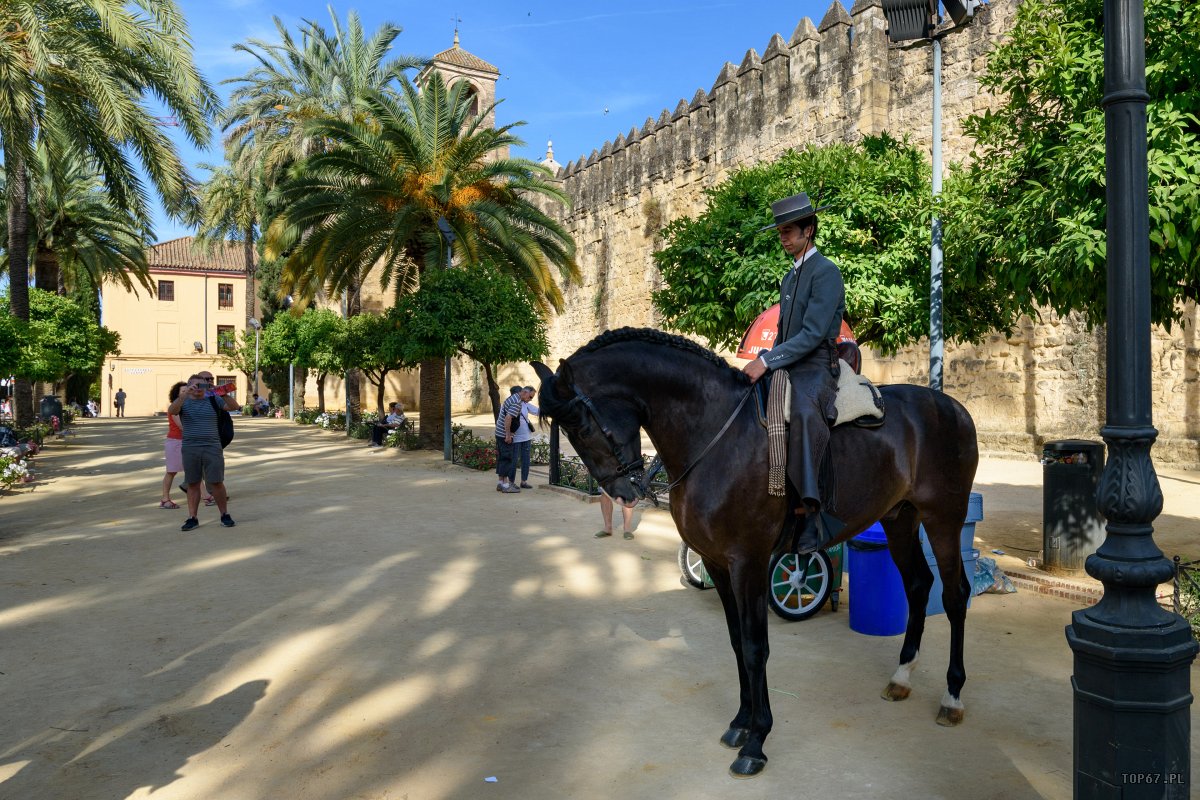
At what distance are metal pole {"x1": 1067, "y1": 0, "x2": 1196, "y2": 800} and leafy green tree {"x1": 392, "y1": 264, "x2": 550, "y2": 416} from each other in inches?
549

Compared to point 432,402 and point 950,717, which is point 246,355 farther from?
Answer: point 950,717

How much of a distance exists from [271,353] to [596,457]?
33.6 m

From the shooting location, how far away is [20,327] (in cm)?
1697

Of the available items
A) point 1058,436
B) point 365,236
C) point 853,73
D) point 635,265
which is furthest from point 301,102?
point 1058,436

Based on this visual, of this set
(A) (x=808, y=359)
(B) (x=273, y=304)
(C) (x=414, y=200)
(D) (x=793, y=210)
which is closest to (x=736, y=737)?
(A) (x=808, y=359)

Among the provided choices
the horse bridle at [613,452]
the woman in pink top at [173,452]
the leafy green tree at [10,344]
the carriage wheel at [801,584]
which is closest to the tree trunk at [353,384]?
the leafy green tree at [10,344]

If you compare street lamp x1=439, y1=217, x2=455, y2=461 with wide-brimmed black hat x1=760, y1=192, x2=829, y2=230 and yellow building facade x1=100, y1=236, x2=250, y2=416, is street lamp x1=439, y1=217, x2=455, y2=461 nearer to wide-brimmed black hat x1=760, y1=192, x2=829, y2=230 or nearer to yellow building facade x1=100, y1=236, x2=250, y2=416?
wide-brimmed black hat x1=760, y1=192, x2=829, y2=230

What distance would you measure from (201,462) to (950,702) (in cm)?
835

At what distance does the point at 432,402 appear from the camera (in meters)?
19.4

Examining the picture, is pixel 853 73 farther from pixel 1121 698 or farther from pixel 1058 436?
pixel 1121 698

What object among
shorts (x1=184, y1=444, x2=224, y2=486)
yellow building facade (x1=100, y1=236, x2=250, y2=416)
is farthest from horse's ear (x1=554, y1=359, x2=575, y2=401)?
yellow building facade (x1=100, y1=236, x2=250, y2=416)

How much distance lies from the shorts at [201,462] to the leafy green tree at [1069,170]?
8241 millimetres

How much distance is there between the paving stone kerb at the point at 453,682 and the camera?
3.54 metres

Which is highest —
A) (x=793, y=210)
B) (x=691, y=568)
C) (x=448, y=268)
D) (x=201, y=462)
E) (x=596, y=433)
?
(x=448, y=268)
